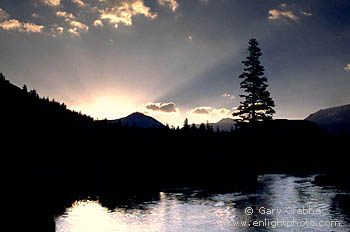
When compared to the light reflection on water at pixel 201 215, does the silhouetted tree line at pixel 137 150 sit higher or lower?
higher

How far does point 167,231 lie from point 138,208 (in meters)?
11.0

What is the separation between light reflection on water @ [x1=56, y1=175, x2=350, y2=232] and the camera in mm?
23266

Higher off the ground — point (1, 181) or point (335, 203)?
point (1, 181)

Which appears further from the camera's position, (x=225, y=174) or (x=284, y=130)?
(x=284, y=130)

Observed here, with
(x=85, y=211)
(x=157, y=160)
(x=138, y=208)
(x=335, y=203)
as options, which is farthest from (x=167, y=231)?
(x=157, y=160)

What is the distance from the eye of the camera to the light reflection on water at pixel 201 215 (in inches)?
916

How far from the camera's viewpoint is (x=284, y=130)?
90.9 m

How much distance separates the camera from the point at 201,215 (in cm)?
2755

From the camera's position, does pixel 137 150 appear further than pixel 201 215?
Yes

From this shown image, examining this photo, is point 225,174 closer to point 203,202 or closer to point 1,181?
point 203,202

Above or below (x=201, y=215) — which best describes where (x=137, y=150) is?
Answer: above

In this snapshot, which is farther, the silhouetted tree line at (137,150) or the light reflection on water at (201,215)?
the silhouetted tree line at (137,150)

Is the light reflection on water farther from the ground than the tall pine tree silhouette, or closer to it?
closer to it

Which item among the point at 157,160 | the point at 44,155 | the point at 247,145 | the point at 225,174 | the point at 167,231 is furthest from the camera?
the point at 157,160
